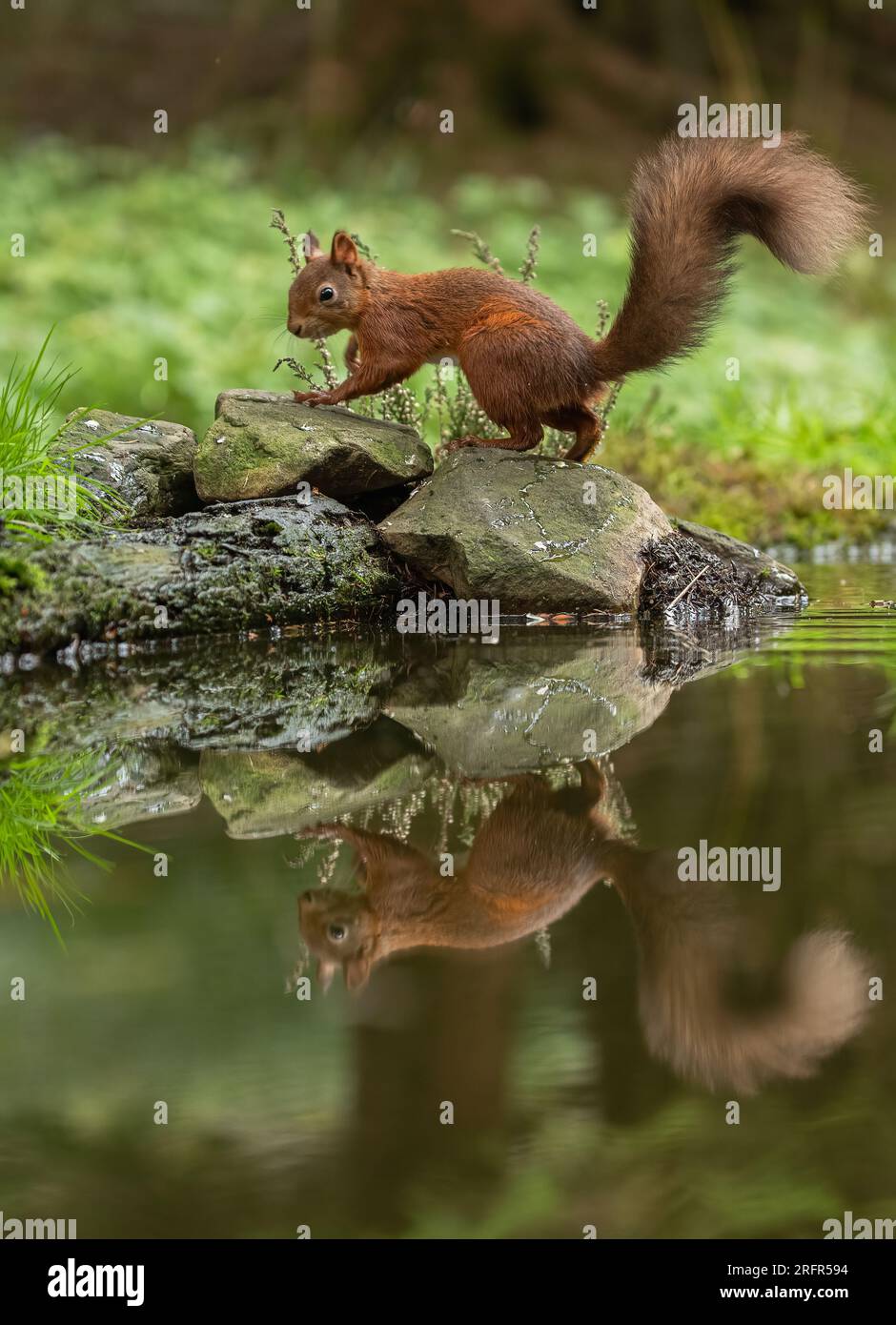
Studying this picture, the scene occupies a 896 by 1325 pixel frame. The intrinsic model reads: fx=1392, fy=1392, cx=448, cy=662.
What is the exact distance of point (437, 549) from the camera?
5254mm

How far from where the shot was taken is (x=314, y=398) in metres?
5.39

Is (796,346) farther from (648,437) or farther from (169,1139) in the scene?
(169,1139)

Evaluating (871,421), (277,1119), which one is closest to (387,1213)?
(277,1119)

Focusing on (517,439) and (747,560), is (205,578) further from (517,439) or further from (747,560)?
(747,560)

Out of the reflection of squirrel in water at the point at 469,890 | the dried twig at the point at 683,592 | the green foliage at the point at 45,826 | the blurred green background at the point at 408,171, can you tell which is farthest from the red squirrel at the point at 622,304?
the blurred green background at the point at 408,171

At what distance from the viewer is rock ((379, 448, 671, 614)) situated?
518 centimetres

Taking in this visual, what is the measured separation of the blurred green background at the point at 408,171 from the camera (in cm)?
909

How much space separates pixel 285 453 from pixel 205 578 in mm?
699

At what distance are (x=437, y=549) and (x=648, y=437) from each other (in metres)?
3.40

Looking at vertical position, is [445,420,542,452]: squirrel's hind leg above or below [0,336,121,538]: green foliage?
above

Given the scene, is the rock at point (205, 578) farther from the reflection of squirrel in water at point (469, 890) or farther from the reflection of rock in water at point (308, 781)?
the reflection of squirrel in water at point (469, 890)

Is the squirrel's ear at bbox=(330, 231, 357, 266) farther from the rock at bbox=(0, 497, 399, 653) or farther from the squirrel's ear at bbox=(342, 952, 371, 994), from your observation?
the squirrel's ear at bbox=(342, 952, 371, 994)

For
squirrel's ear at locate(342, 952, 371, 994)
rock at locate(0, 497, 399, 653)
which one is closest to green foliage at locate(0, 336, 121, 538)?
rock at locate(0, 497, 399, 653)

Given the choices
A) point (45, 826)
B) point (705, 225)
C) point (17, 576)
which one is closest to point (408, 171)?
point (705, 225)
